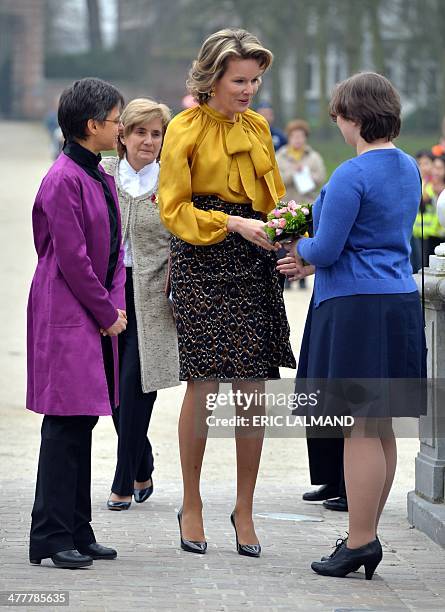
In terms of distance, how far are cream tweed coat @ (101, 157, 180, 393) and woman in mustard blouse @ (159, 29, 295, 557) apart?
90 cm

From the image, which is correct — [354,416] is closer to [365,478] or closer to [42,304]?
[365,478]

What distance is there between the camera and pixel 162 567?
5.00 metres

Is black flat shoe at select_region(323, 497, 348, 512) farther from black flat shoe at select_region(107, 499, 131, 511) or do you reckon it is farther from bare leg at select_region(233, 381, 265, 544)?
bare leg at select_region(233, 381, 265, 544)

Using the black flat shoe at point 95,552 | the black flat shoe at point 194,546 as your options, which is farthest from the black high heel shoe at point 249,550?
the black flat shoe at point 95,552

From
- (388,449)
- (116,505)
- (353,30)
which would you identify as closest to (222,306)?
(388,449)

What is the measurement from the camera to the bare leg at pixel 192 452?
205 inches

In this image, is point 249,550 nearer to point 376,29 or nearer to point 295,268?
point 295,268

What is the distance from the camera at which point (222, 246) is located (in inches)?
201

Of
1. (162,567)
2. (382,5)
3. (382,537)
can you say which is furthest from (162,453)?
(382,5)

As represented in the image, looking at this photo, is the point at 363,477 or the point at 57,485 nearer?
the point at 363,477

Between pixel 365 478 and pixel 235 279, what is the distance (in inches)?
34.3

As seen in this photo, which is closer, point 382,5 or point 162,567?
point 162,567

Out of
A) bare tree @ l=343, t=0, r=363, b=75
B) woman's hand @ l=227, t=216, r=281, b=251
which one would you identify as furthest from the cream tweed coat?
bare tree @ l=343, t=0, r=363, b=75

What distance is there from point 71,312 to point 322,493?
2.02m
